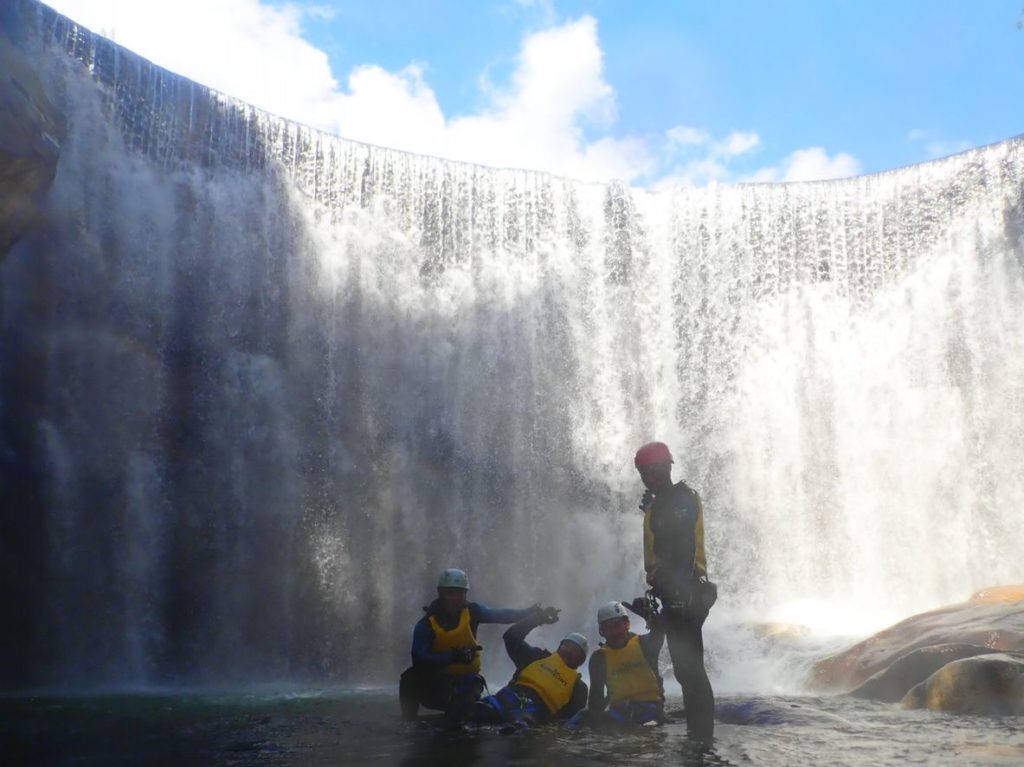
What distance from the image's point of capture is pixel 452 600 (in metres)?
7.99

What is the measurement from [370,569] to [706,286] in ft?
37.4

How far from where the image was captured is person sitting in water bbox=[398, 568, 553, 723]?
7.99 m

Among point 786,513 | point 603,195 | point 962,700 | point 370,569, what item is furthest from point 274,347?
point 962,700

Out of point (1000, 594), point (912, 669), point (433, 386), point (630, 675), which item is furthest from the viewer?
Result: point (433, 386)

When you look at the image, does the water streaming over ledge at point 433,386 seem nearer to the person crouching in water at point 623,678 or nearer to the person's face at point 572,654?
the person's face at point 572,654

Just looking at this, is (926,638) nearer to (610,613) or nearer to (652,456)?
(610,613)

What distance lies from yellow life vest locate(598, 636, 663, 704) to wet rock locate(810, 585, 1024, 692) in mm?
4641

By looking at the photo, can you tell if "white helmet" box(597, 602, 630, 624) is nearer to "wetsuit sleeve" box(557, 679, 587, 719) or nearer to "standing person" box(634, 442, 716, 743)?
"wetsuit sleeve" box(557, 679, 587, 719)

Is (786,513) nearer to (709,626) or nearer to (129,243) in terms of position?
(709,626)

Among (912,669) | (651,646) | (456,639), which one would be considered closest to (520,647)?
(456,639)

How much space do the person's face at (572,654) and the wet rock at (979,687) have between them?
3572mm

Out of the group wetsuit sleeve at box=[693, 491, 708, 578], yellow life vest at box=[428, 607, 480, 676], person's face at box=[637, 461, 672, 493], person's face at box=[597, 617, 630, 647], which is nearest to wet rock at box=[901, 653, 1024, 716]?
person's face at box=[597, 617, 630, 647]

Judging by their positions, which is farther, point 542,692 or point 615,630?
point 542,692

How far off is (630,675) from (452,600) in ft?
5.40
